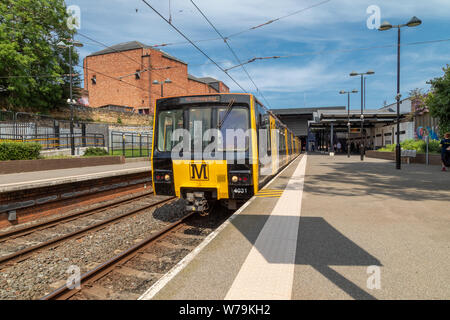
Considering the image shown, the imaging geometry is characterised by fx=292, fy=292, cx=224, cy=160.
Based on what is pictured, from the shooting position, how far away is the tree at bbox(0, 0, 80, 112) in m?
25.1

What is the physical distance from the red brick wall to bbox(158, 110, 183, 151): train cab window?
48226 millimetres

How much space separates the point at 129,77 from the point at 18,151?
4414 centimetres

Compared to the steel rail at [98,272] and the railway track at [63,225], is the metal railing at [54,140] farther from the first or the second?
the steel rail at [98,272]

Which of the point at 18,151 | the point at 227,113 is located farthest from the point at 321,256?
the point at 18,151

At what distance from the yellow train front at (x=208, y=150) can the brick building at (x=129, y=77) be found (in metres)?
47.9

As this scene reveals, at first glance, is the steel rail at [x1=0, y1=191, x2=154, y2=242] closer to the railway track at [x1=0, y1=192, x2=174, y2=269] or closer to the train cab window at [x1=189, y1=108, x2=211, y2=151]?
the railway track at [x1=0, y1=192, x2=174, y2=269]

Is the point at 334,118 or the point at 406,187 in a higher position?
the point at 334,118

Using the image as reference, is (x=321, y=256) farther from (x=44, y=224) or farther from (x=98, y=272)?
(x=44, y=224)

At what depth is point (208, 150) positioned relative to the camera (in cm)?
592

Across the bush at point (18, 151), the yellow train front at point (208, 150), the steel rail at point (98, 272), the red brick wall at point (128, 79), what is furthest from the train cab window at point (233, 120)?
the red brick wall at point (128, 79)
